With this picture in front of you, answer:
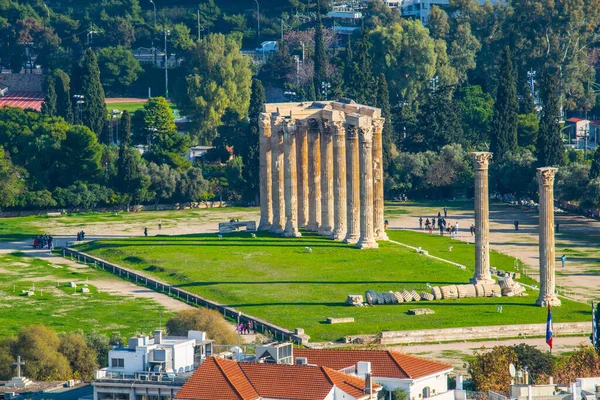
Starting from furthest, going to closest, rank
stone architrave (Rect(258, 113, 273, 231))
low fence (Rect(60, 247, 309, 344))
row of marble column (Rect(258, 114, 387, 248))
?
1. stone architrave (Rect(258, 113, 273, 231))
2. row of marble column (Rect(258, 114, 387, 248))
3. low fence (Rect(60, 247, 309, 344))

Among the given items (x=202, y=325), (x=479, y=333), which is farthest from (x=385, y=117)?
(x=202, y=325)

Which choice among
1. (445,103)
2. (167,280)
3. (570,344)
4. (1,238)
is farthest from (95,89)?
(570,344)

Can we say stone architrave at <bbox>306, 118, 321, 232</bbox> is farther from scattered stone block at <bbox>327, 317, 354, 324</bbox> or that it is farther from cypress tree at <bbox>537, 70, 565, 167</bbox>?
scattered stone block at <bbox>327, 317, 354, 324</bbox>

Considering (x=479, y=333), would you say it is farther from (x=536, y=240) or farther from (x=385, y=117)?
A: (x=385, y=117)

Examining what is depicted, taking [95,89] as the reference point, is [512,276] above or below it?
below

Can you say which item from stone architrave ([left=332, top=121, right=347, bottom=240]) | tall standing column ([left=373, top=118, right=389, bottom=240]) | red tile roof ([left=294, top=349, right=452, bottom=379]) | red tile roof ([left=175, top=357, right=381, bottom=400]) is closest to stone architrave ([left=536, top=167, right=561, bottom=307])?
tall standing column ([left=373, top=118, right=389, bottom=240])

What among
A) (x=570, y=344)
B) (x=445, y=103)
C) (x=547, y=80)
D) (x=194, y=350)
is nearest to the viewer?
(x=194, y=350)

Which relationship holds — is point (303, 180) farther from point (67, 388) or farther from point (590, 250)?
point (67, 388)
